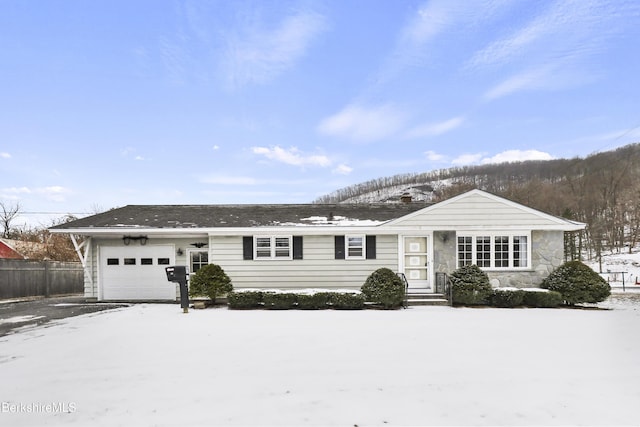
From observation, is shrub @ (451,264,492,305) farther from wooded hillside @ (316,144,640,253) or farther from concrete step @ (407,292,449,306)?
wooded hillside @ (316,144,640,253)

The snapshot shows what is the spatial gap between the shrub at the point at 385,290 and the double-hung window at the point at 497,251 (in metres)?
2.91

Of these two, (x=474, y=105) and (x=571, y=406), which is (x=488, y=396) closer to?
(x=571, y=406)

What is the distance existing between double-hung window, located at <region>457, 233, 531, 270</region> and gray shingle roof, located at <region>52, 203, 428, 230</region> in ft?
9.71

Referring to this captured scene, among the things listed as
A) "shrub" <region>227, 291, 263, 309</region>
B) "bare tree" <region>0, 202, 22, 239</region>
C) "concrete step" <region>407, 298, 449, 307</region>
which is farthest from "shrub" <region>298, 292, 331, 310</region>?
"bare tree" <region>0, 202, 22, 239</region>

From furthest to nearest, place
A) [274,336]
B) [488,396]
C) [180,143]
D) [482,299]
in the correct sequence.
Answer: [180,143]
[482,299]
[274,336]
[488,396]

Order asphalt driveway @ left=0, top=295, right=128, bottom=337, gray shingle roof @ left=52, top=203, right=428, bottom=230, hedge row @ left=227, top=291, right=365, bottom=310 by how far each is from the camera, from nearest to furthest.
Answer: asphalt driveway @ left=0, top=295, right=128, bottom=337 < hedge row @ left=227, top=291, right=365, bottom=310 < gray shingle roof @ left=52, top=203, right=428, bottom=230

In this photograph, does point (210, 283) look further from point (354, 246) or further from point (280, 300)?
point (354, 246)

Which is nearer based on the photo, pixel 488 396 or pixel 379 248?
pixel 488 396

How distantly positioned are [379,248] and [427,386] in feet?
28.4

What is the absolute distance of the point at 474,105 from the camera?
18078mm

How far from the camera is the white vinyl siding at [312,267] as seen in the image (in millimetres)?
13109

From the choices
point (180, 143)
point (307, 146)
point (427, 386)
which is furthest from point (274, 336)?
point (307, 146)

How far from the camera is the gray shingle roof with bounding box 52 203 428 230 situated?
13449mm

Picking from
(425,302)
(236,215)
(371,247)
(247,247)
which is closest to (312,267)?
(371,247)
